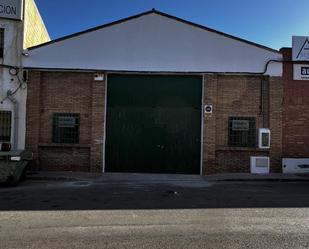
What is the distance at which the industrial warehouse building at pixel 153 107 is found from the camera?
1573 centimetres

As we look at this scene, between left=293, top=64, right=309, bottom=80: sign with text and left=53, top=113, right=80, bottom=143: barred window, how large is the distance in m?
8.30

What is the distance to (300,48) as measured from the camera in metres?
16.0

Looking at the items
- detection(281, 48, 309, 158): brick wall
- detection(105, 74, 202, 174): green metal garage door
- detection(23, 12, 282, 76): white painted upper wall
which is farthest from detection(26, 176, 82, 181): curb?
detection(281, 48, 309, 158): brick wall

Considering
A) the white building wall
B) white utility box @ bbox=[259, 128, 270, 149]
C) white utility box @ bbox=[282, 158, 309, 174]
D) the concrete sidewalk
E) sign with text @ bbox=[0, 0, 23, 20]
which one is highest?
sign with text @ bbox=[0, 0, 23, 20]

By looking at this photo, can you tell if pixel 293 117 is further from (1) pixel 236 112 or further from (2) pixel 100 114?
(2) pixel 100 114

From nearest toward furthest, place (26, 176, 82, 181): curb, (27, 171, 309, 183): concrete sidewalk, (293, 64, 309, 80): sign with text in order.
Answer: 1. (26, 176, 82, 181): curb
2. (27, 171, 309, 183): concrete sidewalk
3. (293, 64, 309, 80): sign with text

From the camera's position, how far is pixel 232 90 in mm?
15922

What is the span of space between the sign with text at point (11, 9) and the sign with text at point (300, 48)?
1021 cm

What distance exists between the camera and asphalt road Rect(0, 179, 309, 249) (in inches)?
253

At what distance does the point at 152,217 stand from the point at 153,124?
316 inches

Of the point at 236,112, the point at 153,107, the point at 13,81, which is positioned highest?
the point at 13,81

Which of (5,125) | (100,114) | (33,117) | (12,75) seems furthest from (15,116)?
(100,114)

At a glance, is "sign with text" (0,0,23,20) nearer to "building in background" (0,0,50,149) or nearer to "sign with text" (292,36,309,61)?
"building in background" (0,0,50,149)

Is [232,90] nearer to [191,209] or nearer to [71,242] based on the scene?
[191,209]
